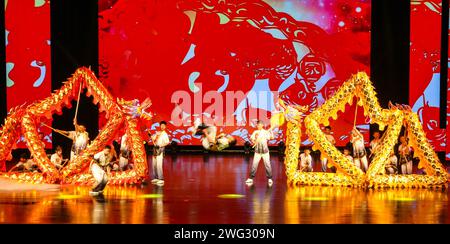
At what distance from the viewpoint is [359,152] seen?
12.4 metres

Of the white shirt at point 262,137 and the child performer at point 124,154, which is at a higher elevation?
the white shirt at point 262,137

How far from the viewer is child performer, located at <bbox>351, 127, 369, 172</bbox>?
12383mm

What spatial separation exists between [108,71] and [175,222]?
8.79 meters

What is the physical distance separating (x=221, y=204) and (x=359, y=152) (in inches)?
132

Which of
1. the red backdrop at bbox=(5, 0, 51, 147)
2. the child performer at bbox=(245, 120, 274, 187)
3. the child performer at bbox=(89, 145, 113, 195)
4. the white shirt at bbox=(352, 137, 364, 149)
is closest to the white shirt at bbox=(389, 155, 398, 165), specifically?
the white shirt at bbox=(352, 137, 364, 149)

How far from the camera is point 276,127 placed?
54.8 feet

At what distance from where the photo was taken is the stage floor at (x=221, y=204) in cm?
883

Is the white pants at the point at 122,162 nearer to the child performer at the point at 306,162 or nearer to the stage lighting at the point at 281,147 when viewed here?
the child performer at the point at 306,162

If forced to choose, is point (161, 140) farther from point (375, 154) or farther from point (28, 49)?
point (28, 49)

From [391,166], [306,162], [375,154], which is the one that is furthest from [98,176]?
[391,166]

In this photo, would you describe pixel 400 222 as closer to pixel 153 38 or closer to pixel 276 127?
pixel 276 127

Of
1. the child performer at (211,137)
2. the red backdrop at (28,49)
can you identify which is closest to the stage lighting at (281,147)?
the child performer at (211,137)

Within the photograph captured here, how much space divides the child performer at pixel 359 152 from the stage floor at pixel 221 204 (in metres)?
1.19

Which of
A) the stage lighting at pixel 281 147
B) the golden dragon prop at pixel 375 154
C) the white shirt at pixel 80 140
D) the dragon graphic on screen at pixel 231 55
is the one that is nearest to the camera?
the golden dragon prop at pixel 375 154
